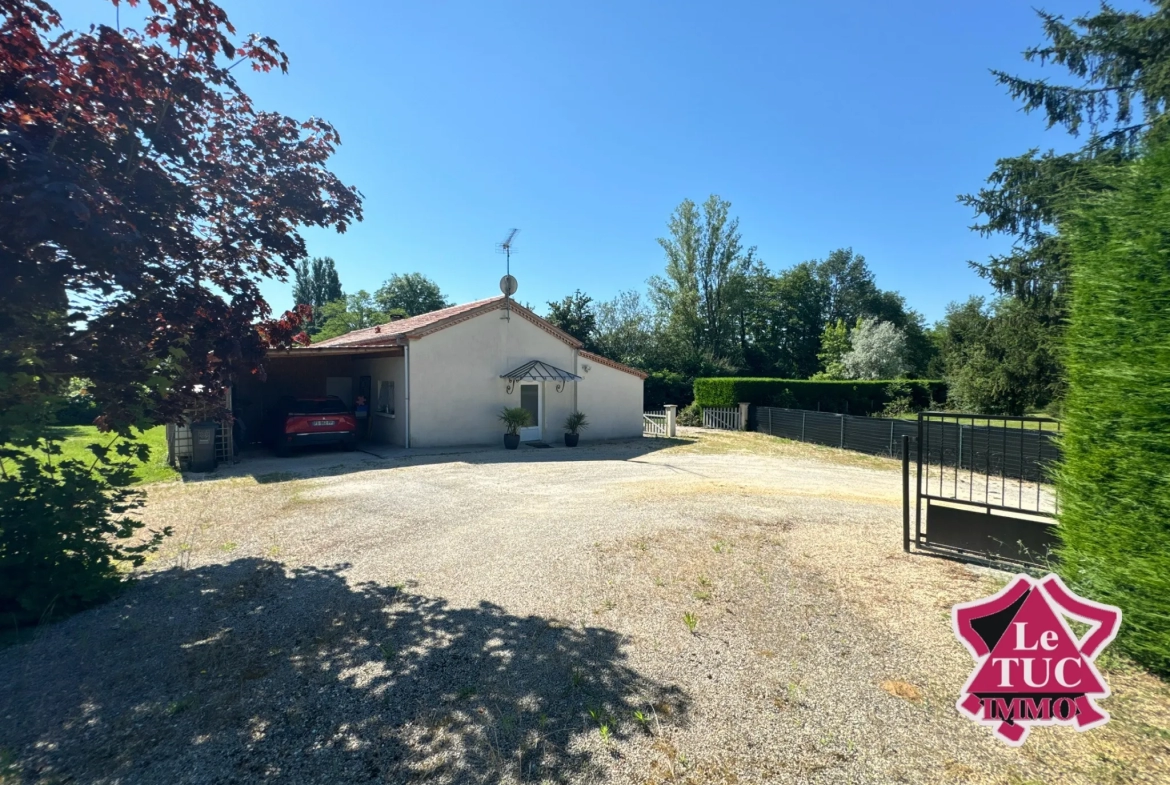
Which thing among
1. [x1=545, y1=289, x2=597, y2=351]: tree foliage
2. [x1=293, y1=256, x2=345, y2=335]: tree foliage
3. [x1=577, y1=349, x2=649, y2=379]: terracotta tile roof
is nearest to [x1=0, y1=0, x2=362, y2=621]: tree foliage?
[x1=577, y1=349, x2=649, y2=379]: terracotta tile roof

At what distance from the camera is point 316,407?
1366 centimetres

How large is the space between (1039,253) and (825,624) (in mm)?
17462

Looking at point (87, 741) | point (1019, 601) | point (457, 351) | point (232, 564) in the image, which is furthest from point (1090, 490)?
point (457, 351)

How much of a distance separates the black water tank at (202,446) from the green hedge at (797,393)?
19.0m

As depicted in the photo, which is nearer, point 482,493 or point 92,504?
point 92,504

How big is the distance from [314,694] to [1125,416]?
546 centimetres

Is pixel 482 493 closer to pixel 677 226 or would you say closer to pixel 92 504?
pixel 92 504

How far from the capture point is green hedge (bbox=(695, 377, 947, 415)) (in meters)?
23.3

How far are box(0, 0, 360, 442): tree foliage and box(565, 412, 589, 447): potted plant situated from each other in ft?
39.9

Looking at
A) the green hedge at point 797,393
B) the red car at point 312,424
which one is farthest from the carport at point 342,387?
the green hedge at point 797,393

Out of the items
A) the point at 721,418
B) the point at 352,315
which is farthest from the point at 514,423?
the point at 352,315

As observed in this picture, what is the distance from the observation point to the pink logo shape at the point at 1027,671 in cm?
280

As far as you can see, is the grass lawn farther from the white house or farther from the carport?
the white house

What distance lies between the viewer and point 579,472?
38.0 ft
